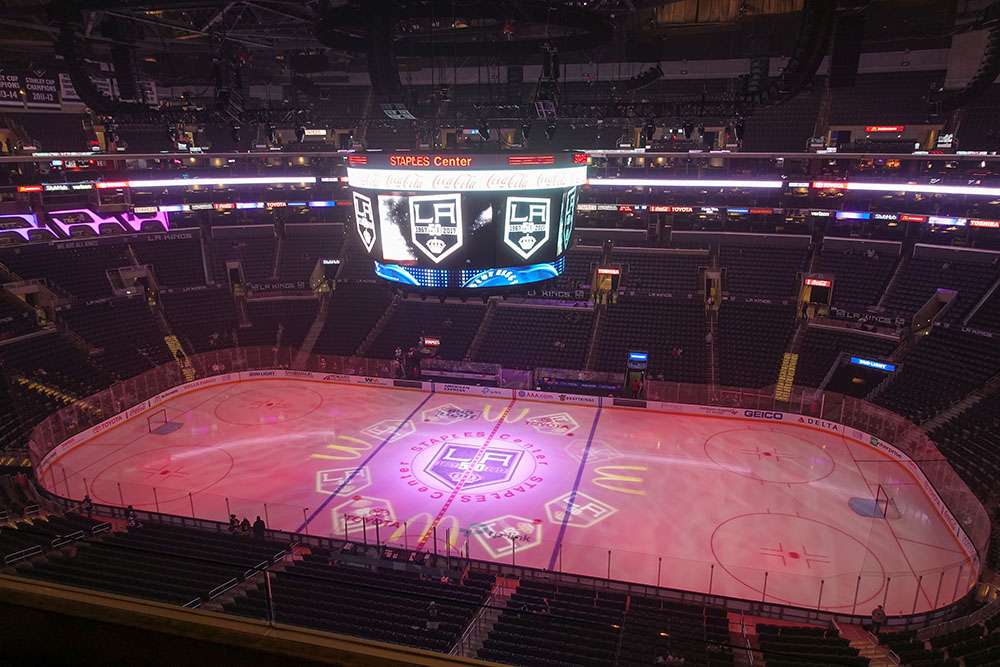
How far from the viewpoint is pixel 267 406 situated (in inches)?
1088

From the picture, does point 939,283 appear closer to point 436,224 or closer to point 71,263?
point 436,224

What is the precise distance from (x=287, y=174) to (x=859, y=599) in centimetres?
3875

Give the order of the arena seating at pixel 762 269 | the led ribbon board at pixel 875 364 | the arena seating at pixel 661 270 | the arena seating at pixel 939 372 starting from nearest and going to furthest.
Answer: the arena seating at pixel 939 372 < the led ribbon board at pixel 875 364 < the arena seating at pixel 762 269 < the arena seating at pixel 661 270

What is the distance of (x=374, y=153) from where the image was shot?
1484cm

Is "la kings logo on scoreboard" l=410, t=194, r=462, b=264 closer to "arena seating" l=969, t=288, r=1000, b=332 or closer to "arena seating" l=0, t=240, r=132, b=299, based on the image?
"arena seating" l=969, t=288, r=1000, b=332

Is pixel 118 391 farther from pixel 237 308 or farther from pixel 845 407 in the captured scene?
pixel 845 407

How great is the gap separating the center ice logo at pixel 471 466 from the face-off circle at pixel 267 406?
7.76 metres

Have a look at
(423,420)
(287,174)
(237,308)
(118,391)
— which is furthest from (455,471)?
(287,174)

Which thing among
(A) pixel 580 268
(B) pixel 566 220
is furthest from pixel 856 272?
(B) pixel 566 220

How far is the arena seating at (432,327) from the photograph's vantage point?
32.6 meters

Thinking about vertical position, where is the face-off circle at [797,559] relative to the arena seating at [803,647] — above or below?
below

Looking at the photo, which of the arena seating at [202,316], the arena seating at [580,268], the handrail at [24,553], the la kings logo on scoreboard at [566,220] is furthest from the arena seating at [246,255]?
the la kings logo on scoreboard at [566,220]

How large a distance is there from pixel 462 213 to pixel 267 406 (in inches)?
685

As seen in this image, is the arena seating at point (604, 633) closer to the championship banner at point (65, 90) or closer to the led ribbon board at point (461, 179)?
the led ribbon board at point (461, 179)
